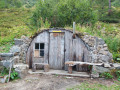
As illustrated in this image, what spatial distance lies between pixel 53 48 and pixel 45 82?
228cm

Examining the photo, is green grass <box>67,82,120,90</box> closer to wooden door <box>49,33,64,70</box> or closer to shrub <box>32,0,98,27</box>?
wooden door <box>49,33,64,70</box>

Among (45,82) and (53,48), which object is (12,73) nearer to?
(45,82)

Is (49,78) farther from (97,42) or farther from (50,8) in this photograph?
(50,8)

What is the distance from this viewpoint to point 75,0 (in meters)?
10.4

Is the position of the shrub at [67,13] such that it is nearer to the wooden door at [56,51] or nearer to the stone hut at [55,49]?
the stone hut at [55,49]

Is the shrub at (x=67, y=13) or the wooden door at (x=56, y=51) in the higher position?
the shrub at (x=67, y=13)

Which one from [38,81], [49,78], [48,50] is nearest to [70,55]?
[48,50]

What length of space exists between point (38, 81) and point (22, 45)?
8.50 feet

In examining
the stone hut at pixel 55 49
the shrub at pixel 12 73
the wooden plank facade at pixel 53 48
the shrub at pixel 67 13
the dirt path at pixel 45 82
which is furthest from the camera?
the shrub at pixel 67 13

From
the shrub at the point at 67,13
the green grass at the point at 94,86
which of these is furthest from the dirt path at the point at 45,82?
the shrub at the point at 67,13

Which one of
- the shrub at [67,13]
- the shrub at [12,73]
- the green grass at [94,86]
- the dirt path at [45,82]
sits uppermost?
the shrub at [67,13]

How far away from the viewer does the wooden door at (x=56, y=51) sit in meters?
7.33

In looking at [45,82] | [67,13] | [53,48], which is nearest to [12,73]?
[45,82]

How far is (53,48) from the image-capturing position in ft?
24.2
